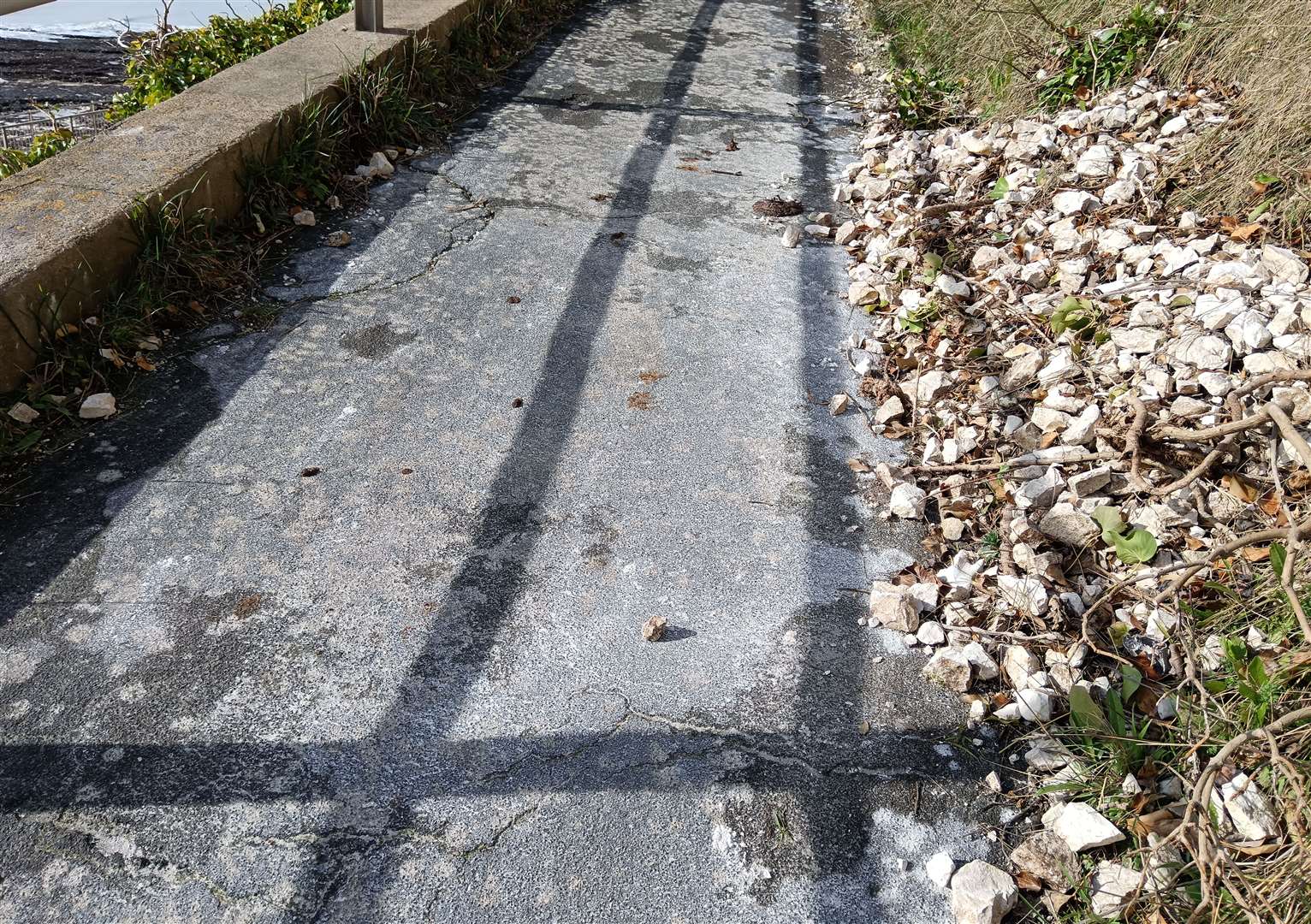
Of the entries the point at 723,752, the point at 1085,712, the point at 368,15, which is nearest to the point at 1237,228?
the point at 1085,712

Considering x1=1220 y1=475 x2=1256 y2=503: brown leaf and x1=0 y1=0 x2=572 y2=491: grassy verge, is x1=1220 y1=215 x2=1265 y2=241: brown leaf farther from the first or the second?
x1=0 y1=0 x2=572 y2=491: grassy verge

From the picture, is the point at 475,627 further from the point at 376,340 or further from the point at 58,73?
the point at 58,73

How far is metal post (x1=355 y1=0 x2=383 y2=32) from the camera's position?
4.54 metres

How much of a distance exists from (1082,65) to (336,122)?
10.8ft

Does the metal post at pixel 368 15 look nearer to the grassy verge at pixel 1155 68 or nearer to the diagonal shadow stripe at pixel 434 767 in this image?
the grassy verge at pixel 1155 68

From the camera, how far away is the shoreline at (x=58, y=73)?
181 inches

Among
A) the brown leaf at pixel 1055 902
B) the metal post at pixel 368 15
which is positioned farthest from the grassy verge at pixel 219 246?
the brown leaf at pixel 1055 902

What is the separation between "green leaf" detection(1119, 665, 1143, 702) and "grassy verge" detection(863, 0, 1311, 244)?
164 cm

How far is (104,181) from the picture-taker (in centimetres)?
298

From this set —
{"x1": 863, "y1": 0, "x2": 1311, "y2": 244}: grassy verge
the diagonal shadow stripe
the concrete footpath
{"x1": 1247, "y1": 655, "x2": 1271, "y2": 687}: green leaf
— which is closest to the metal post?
the concrete footpath

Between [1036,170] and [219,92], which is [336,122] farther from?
[1036,170]

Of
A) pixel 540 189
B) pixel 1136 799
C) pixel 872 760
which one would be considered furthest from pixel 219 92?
pixel 1136 799

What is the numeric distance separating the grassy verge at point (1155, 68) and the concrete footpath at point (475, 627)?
1.35 meters

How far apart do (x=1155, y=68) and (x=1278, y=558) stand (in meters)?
2.88
